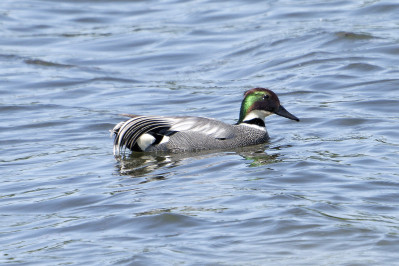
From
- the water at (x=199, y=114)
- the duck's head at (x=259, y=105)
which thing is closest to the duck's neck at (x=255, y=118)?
the duck's head at (x=259, y=105)

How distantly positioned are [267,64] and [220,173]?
6.59m

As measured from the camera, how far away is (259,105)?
430 inches

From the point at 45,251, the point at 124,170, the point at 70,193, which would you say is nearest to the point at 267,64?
the point at 124,170

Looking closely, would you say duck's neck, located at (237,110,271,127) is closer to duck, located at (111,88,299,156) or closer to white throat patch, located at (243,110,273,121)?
white throat patch, located at (243,110,273,121)

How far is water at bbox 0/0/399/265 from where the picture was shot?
6879 mm

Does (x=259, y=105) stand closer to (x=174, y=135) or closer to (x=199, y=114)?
(x=174, y=135)

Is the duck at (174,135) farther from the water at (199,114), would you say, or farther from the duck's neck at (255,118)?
the duck's neck at (255,118)

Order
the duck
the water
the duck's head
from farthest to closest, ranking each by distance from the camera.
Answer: the duck's head
the duck
the water

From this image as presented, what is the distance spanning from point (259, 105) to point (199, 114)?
1894mm

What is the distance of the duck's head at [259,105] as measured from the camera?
1089cm

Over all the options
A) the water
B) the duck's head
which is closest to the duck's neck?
the duck's head

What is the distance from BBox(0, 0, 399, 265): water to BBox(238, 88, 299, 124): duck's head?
0.34m

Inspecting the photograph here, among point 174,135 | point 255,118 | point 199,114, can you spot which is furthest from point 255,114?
point 199,114

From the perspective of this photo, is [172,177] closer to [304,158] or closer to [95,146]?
[304,158]
